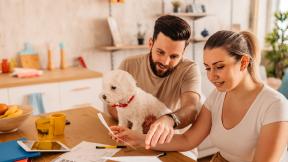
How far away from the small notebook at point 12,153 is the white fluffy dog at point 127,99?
17.3 inches

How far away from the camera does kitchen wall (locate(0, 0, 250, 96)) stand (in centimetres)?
304

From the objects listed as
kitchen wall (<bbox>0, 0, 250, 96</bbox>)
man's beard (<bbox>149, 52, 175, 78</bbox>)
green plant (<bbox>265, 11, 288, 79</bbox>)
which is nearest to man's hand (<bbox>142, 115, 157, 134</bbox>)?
man's beard (<bbox>149, 52, 175, 78</bbox>)

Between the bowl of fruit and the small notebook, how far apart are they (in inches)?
5.7

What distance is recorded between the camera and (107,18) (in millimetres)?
3438

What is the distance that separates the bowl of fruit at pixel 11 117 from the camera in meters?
1.43

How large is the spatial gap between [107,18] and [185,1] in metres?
1.12

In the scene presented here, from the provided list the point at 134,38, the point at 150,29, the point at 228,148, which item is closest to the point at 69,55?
the point at 134,38

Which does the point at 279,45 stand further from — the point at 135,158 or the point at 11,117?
the point at 11,117

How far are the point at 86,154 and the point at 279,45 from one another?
12.0ft

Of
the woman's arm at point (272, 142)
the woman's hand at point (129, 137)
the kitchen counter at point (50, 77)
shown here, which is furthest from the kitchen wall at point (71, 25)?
the woman's arm at point (272, 142)

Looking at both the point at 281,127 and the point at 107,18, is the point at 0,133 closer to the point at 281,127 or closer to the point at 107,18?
the point at 281,127

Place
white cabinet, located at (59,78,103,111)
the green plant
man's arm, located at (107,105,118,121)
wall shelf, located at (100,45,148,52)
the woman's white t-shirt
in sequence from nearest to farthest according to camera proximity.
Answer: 1. the woman's white t-shirt
2. man's arm, located at (107,105,118,121)
3. white cabinet, located at (59,78,103,111)
4. wall shelf, located at (100,45,148,52)
5. the green plant

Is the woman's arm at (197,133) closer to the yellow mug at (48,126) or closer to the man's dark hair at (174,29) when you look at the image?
the man's dark hair at (174,29)

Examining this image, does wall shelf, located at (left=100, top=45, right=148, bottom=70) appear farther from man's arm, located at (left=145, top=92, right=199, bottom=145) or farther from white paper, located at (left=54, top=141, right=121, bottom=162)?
white paper, located at (left=54, top=141, right=121, bottom=162)
